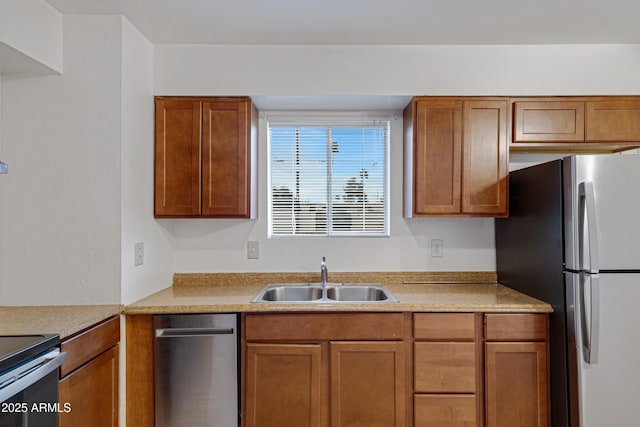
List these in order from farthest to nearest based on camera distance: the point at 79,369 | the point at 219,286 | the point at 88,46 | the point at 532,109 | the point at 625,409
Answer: the point at 219,286, the point at 532,109, the point at 88,46, the point at 625,409, the point at 79,369

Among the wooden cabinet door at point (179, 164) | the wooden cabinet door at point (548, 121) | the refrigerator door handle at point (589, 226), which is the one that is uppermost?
the wooden cabinet door at point (548, 121)

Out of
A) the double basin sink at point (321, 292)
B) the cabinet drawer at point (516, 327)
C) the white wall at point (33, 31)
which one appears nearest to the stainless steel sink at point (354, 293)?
the double basin sink at point (321, 292)

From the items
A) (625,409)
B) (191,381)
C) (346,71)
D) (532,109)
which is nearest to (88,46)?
(346,71)

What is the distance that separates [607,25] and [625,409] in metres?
2.01

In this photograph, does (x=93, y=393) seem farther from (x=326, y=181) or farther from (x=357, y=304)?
(x=326, y=181)

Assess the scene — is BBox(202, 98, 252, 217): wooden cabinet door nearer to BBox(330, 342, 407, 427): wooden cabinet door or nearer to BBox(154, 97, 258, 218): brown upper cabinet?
BBox(154, 97, 258, 218): brown upper cabinet

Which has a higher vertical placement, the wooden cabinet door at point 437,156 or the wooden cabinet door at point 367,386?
the wooden cabinet door at point 437,156

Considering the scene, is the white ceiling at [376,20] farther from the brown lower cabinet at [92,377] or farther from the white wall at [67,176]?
the brown lower cabinet at [92,377]

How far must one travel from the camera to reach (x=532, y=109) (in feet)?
7.54

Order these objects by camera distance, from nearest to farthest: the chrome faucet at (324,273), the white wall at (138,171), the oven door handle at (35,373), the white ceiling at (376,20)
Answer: the oven door handle at (35,373) → the white ceiling at (376,20) → the white wall at (138,171) → the chrome faucet at (324,273)

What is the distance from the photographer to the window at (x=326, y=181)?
2.72 metres

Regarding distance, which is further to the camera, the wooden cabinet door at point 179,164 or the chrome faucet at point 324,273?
the chrome faucet at point 324,273

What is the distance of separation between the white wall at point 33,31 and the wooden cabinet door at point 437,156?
199 centimetres

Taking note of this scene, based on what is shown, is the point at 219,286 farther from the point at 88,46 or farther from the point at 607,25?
the point at 607,25
